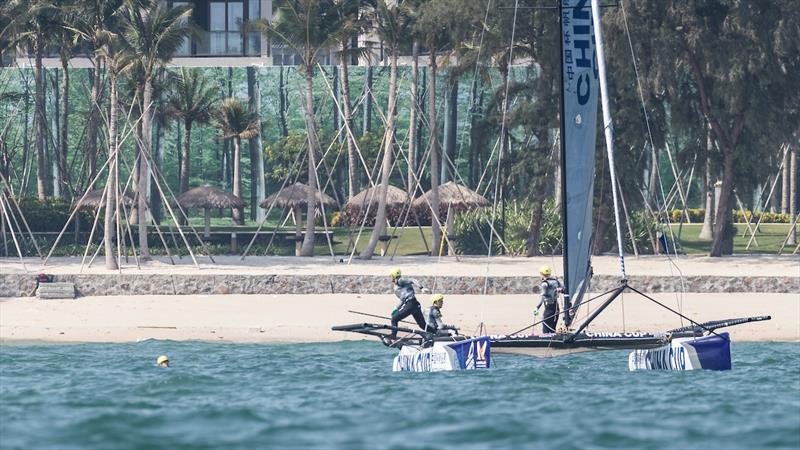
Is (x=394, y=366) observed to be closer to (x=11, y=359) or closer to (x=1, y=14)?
(x=11, y=359)

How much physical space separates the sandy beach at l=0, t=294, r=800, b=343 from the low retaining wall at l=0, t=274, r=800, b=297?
391mm

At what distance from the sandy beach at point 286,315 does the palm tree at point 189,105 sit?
28778 millimetres

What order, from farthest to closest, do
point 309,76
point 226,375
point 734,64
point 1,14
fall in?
Answer: point 1,14 → point 309,76 → point 734,64 → point 226,375

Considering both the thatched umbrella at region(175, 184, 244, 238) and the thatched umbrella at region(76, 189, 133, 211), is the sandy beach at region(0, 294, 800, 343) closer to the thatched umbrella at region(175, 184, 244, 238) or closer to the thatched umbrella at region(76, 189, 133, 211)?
the thatched umbrella at region(76, 189, 133, 211)

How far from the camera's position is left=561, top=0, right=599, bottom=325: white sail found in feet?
96.8

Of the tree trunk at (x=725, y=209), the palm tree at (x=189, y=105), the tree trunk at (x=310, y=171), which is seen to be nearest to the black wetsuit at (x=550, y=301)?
the tree trunk at (x=725, y=209)

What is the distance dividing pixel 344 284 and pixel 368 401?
12.7 meters

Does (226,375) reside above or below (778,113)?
below

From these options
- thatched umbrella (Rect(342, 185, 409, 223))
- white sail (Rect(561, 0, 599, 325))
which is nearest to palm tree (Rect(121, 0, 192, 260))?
thatched umbrella (Rect(342, 185, 409, 223))

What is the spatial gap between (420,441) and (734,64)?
26.1 metres

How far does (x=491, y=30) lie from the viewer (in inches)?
1879

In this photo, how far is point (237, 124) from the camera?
221 ft

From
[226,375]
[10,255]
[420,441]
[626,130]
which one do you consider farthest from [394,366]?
[10,255]

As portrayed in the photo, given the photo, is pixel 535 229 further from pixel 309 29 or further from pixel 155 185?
pixel 155 185
